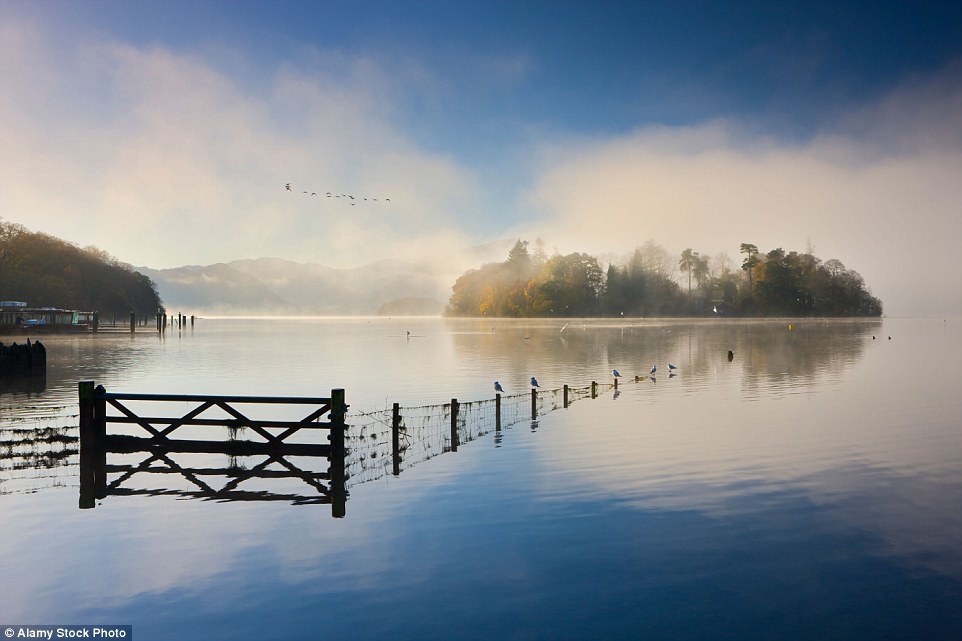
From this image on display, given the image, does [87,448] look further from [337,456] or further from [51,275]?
[51,275]

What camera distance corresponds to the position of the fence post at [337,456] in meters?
19.3

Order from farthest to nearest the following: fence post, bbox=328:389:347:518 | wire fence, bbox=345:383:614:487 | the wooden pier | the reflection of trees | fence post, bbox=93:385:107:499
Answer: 1. the reflection of trees
2. wire fence, bbox=345:383:614:487
3. fence post, bbox=93:385:107:499
4. the wooden pier
5. fence post, bbox=328:389:347:518

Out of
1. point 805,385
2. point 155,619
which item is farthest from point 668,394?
point 155,619

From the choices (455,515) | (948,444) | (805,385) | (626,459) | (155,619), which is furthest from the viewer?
(805,385)

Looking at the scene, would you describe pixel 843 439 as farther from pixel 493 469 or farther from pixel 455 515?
pixel 455 515

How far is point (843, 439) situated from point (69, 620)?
30.4 meters

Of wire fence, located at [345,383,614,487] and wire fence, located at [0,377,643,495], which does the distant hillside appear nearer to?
wire fence, located at [0,377,643,495]

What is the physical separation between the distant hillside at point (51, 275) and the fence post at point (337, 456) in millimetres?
159479

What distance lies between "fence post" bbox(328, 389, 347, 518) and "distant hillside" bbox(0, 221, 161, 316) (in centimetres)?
15948

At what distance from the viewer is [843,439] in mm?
31438

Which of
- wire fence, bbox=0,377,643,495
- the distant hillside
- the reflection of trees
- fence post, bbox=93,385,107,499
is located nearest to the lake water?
wire fence, bbox=0,377,643,495

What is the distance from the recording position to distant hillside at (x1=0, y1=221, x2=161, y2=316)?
152250 mm

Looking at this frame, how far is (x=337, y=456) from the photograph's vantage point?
779 inches

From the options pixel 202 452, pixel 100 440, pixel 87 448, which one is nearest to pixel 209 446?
pixel 202 452
